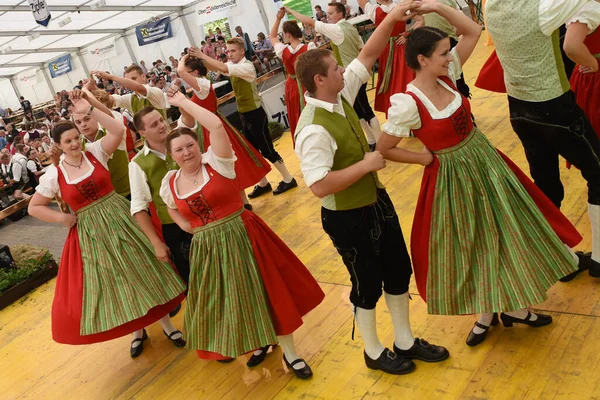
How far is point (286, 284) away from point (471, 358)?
83 cm

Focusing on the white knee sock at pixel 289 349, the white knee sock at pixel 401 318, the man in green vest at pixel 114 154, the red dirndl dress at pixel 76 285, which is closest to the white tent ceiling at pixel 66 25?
the man in green vest at pixel 114 154

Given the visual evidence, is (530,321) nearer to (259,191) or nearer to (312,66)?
(312,66)

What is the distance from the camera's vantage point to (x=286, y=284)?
8.41 feet

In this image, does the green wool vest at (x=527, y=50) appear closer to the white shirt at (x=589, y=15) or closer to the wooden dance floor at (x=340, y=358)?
the white shirt at (x=589, y=15)

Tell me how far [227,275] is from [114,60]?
58.2 ft

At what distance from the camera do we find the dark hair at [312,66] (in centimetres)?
199

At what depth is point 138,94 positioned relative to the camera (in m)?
4.16

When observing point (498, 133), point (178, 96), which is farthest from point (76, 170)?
point (498, 133)

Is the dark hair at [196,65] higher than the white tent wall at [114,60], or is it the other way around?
the white tent wall at [114,60]

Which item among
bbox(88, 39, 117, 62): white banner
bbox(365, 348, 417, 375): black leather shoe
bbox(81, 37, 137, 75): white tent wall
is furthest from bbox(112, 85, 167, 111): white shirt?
bbox(88, 39, 117, 62): white banner

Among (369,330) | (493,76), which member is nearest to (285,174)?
(493,76)

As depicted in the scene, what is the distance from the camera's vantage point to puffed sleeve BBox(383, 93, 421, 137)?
79.9 inches

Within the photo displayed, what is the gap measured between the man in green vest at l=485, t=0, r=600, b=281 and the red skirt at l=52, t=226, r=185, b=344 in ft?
6.44

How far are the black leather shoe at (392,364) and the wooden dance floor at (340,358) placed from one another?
0.09 ft
